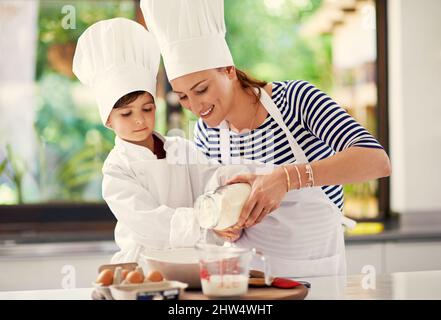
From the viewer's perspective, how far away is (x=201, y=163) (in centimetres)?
168

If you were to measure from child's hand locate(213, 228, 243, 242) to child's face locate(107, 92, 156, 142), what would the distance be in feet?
0.89

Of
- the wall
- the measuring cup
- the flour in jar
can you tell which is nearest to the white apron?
the flour in jar

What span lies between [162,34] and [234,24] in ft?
4.99

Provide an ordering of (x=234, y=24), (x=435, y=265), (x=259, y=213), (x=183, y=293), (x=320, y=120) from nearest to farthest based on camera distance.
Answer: (x=183, y=293)
(x=259, y=213)
(x=320, y=120)
(x=435, y=265)
(x=234, y=24)

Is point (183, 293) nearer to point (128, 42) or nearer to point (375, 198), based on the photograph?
point (128, 42)

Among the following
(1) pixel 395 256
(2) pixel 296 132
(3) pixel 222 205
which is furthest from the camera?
(1) pixel 395 256

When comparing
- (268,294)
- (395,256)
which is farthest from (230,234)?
(395,256)

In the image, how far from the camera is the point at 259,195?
1.46 m

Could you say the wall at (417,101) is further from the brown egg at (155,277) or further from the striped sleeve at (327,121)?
the brown egg at (155,277)

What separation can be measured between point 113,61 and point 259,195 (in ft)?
1.47

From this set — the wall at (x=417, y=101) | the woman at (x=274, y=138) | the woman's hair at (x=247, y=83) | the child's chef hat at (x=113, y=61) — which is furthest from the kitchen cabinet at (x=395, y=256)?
the child's chef hat at (x=113, y=61)

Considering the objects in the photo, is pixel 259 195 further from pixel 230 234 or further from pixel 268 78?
pixel 268 78

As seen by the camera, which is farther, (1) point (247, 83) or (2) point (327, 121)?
(1) point (247, 83)
